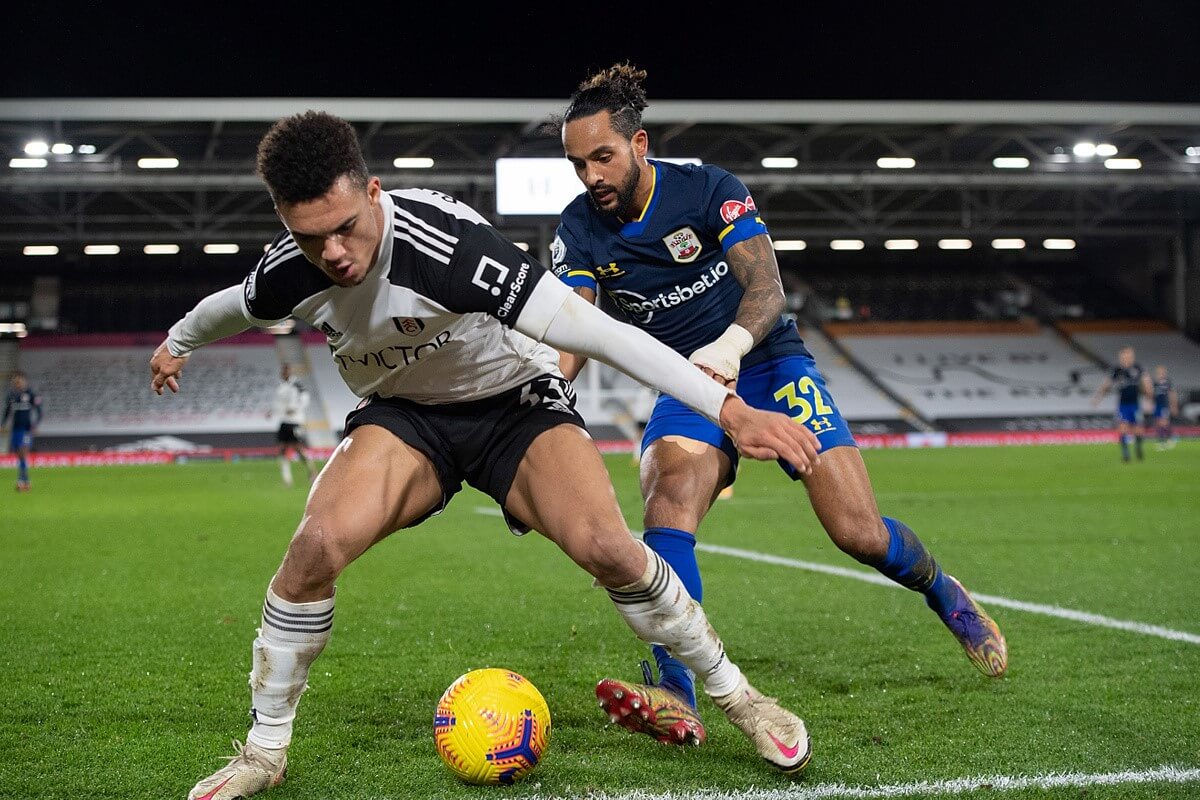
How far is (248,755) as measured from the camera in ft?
10.9

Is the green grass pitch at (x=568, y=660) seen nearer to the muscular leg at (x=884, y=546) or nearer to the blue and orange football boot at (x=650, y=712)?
the blue and orange football boot at (x=650, y=712)

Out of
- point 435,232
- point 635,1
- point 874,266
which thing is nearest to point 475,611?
point 435,232

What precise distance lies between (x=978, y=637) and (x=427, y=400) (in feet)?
7.84

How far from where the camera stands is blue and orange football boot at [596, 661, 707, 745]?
368 centimetres

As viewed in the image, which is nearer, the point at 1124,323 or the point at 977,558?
the point at 977,558

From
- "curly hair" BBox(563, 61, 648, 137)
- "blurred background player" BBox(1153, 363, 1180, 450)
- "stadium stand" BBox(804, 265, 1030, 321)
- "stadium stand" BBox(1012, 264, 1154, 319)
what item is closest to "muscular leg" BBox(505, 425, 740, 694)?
"curly hair" BBox(563, 61, 648, 137)

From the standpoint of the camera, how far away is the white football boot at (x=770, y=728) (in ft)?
11.0

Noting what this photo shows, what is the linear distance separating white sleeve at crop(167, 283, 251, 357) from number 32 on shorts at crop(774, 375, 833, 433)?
209 cm

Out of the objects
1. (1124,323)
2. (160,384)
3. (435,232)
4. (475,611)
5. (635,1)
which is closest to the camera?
(435,232)

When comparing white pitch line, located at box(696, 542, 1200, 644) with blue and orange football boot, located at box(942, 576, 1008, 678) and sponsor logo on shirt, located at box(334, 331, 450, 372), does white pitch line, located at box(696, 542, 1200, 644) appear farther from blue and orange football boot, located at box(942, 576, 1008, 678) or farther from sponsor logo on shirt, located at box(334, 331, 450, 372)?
sponsor logo on shirt, located at box(334, 331, 450, 372)

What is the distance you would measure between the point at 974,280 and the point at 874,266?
13.1 feet

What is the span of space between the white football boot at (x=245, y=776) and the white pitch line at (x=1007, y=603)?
13.5 ft

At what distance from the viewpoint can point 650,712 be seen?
3.68 meters

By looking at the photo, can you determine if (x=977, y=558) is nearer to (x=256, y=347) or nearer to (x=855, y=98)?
(x=855, y=98)
